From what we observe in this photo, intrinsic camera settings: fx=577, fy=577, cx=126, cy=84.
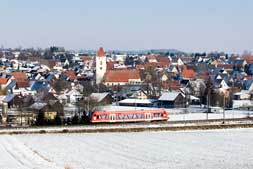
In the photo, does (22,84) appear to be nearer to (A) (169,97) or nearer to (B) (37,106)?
(A) (169,97)

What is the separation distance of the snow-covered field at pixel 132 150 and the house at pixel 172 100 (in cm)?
2493

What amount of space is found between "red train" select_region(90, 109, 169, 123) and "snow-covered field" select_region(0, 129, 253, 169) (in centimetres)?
857

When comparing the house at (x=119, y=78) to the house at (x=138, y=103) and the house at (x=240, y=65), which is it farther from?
the house at (x=240, y=65)

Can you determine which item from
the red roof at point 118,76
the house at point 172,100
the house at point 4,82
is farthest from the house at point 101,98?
the red roof at point 118,76

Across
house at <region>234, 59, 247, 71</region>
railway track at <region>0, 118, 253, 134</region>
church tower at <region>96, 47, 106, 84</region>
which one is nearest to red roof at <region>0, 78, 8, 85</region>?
church tower at <region>96, 47, 106, 84</region>

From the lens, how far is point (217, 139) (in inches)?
1138

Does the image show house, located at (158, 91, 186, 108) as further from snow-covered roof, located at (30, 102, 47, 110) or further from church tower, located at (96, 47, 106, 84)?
church tower, located at (96, 47, 106, 84)

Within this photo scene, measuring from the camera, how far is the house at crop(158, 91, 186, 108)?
59.5 metres

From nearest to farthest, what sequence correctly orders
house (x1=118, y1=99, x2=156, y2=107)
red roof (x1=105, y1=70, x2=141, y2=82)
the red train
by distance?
the red train, house (x1=118, y1=99, x2=156, y2=107), red roof (x1=105, y1=70, x2=141, y2=82)

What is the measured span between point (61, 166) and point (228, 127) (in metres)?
20.4

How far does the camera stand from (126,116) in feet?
139

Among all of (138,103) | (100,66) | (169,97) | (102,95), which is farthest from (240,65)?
(102,95)

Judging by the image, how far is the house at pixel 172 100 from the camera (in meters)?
59.5

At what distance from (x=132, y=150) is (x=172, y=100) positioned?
1422 inches
